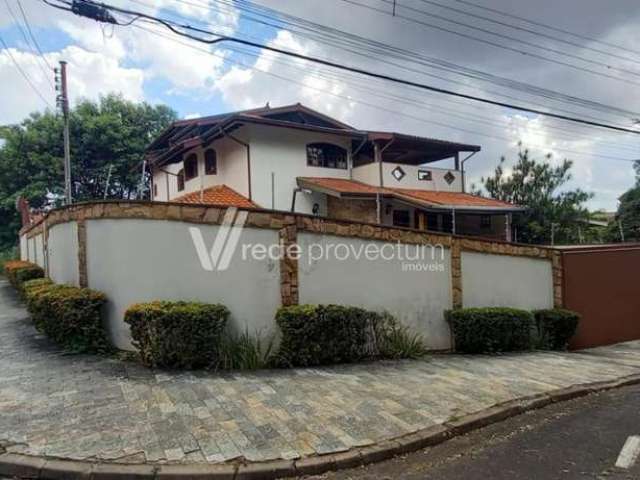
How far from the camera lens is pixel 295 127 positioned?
1568 cm

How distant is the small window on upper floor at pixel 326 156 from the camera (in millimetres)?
16703

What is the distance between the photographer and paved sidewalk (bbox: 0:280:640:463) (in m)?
3.84

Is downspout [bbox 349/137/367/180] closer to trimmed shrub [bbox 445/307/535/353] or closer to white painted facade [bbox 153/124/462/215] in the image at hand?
white painted facade [bbox 153/124/462/215]

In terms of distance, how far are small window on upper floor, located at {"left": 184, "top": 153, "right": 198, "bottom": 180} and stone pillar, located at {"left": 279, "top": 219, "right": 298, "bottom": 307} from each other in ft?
40.6

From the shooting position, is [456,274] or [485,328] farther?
[456,274]

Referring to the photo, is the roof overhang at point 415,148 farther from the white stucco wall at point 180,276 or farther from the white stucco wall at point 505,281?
the white stucco wall at point 180,276

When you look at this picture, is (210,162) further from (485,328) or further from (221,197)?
(485,328)

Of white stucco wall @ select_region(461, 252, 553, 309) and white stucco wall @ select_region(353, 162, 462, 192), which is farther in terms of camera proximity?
white stucco wall @ select_region(353, 162, 462, 192)

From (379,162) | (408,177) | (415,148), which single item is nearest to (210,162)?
(379,162)

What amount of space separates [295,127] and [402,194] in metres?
4.52

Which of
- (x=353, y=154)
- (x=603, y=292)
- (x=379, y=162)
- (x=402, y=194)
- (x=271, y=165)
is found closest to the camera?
(x=603, y=292)

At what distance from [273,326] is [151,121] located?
2640cm

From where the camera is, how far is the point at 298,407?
4.83m

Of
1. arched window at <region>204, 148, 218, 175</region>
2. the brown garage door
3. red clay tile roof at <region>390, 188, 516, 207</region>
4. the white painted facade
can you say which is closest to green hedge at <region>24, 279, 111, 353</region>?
the white painted facade
